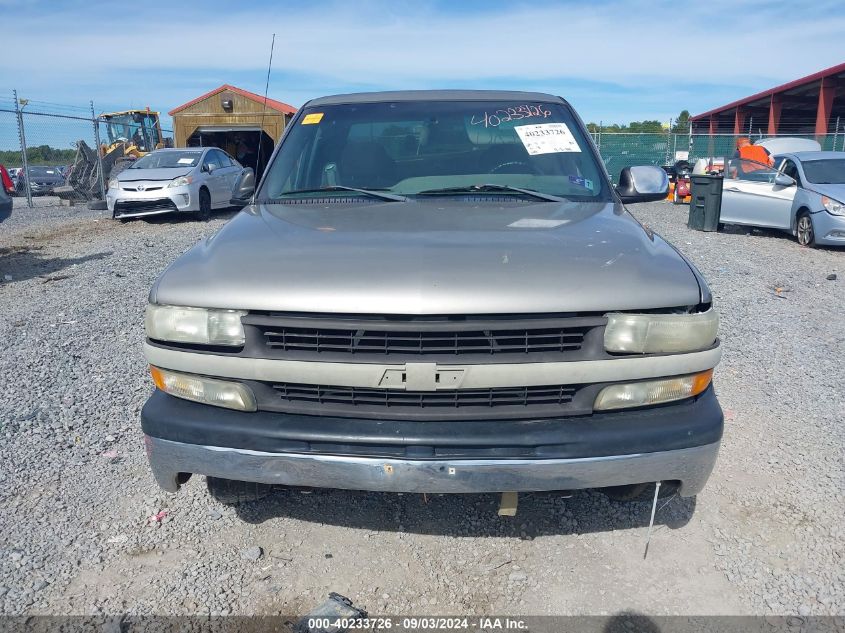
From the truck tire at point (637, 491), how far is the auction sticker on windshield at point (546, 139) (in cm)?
177

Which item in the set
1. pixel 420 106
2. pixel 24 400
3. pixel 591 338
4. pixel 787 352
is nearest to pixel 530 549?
pixel 591 338

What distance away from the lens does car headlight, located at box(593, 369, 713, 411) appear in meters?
2.35

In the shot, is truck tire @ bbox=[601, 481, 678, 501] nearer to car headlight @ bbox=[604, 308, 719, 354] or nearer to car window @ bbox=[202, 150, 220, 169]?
car headlight @ bbox=[604, 308, 719, 354]

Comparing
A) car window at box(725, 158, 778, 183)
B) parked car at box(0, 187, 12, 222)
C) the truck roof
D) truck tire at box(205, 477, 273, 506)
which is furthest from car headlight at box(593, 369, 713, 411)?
car window at box(725, 158, 778, 183)

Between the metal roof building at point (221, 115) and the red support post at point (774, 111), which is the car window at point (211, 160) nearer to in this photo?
the metal roof building at point (221, 115)

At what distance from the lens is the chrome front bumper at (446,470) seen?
2.25 m

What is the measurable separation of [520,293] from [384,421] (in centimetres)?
63

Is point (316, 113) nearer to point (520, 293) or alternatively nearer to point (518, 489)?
point (520, 293)

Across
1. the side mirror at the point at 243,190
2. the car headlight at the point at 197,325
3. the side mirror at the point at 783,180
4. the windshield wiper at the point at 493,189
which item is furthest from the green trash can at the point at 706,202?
the car headlight at the point at 197,325

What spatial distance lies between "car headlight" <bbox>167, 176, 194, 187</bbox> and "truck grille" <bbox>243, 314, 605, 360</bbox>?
1196 centimetres

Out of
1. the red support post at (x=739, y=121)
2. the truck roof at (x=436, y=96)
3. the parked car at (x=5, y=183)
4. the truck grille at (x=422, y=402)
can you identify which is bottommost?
the truck grille at (x=422, y=402)

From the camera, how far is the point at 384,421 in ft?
7.55

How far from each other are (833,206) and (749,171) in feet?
7.65

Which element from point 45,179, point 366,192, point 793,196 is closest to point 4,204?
point 366,192
